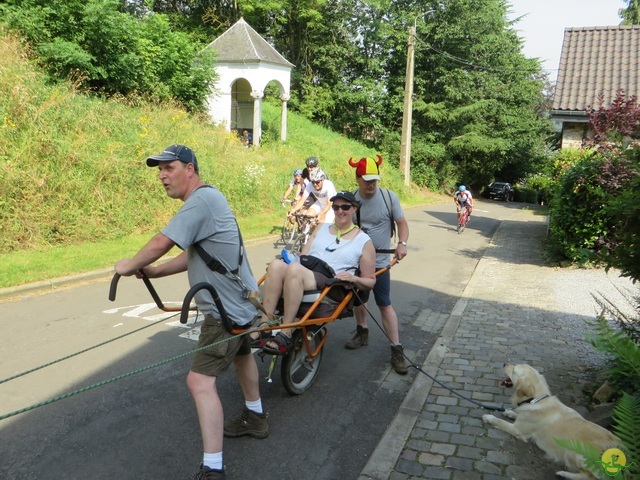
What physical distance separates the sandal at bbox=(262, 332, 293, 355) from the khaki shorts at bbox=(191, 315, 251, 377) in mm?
650

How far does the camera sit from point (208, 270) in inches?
129

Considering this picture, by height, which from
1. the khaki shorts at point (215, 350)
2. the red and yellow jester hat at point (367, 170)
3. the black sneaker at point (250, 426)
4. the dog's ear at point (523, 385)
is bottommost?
the black sneaker at point (250, 426)

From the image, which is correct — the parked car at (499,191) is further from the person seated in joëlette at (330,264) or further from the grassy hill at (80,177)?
the person seated in joëlette at (330,264)

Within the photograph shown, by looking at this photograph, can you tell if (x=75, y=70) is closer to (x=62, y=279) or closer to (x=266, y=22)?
(x=62, y=279)

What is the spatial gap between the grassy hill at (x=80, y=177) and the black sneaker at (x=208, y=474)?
593 centimetres

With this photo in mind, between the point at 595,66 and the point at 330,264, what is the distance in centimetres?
1640

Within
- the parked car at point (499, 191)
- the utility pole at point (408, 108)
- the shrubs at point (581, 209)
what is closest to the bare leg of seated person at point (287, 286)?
the shrubs at point (581, 209)

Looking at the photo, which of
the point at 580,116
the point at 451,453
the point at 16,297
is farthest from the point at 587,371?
the point at 580,116

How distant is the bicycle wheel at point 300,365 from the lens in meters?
4.47

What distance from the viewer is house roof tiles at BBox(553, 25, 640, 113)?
1584 centimetres

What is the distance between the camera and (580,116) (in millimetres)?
15148

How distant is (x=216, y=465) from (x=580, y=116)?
15438 mm

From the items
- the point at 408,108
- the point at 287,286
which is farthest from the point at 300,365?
the point at 408,108

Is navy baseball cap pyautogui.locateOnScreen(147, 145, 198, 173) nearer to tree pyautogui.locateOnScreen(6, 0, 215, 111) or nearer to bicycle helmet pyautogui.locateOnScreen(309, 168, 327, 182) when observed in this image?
bicycle helmet pyautogui.locateOnScreen(309, 168, 327, 182)
